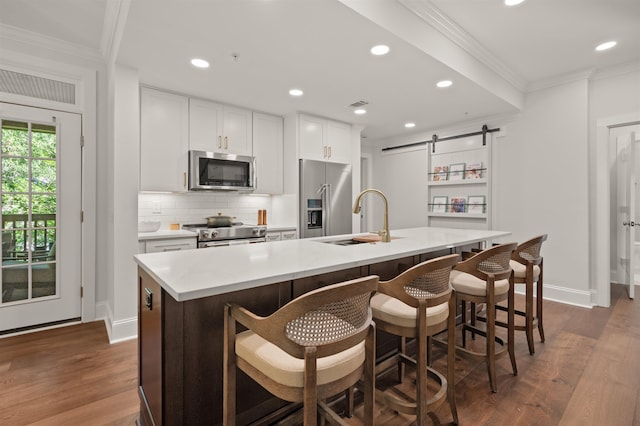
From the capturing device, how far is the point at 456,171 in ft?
15.8

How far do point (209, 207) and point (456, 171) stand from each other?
147 inches

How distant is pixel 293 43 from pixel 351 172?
101 inches

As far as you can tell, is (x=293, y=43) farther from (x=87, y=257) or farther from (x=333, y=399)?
(x=87, y=257)

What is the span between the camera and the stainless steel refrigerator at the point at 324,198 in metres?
4.23

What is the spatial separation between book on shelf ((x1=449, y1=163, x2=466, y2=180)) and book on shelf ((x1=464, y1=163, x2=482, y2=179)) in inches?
2.4

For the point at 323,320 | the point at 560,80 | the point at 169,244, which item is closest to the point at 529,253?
the point at 323,320

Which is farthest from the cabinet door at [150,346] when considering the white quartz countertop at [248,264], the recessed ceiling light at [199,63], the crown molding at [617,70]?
the crown molding at [617,70]

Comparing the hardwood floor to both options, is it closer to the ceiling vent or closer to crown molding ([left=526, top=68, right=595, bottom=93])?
crown molding ([left=526, top=68, right=595, bottom=93])

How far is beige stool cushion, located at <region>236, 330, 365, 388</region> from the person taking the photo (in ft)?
3.39

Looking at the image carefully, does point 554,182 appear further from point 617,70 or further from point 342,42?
point 342,42

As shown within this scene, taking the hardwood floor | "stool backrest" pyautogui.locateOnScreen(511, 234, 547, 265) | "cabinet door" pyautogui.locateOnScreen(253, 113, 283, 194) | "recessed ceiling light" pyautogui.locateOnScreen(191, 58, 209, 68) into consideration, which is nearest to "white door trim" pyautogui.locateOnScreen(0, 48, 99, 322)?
the hardwood floor

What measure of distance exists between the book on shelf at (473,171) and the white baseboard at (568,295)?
1713 mm

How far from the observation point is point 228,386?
3.83 ft

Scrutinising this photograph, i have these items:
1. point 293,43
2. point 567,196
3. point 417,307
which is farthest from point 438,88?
point 417,307
